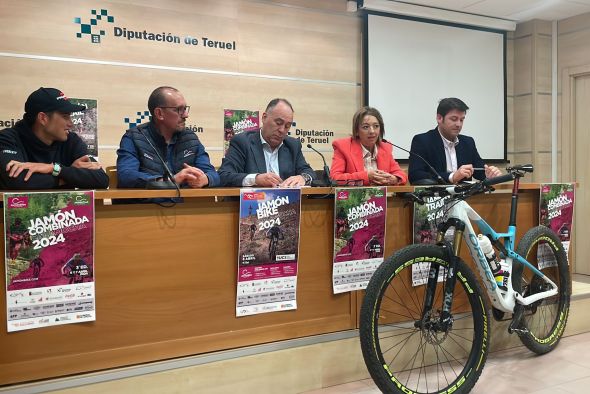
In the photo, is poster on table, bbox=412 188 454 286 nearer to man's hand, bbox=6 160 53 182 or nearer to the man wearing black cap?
the man wearing black cap

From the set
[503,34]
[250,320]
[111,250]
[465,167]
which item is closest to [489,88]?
[503,34]

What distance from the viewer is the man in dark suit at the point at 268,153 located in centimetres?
281

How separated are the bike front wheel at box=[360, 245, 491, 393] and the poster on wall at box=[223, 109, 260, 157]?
2316 mm

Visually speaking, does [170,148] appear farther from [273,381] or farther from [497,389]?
[497,389]

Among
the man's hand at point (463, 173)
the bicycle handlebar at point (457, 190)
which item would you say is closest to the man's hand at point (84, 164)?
the bicycle handlebar at point (457, 190)

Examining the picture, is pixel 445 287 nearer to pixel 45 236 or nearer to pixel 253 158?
pixel 253 158

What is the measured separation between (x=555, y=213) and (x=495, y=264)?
760 millimetres

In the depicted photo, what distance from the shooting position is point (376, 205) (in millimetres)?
2480

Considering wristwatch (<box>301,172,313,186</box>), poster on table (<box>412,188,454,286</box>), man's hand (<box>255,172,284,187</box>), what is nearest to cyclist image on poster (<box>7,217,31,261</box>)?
man's hand (<box>255,172,284,187</box>)

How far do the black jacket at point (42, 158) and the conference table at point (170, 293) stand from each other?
29 cm

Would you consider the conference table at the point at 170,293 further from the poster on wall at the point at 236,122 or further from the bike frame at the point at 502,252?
the poster on wall at the point at 236,122

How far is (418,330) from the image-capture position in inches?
98.7

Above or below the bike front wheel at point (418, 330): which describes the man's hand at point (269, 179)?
above

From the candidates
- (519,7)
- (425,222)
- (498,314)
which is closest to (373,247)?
(425,222)
